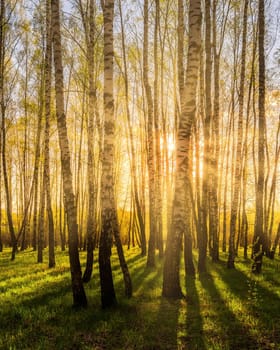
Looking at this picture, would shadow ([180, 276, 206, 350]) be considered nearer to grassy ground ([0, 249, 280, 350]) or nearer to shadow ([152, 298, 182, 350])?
grassy ground ([0, 249, 280, 350])

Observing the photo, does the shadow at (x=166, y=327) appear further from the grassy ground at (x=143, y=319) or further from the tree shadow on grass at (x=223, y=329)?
the tree shadow on grass at (x=223, y=329)

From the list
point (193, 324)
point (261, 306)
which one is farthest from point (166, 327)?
point (261, 306)

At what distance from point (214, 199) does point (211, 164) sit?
1.37 meters

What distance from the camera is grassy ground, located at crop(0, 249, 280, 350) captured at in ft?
14.9

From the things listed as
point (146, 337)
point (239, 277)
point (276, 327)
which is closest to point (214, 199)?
point (239, 277)

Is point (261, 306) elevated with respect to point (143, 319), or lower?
lower

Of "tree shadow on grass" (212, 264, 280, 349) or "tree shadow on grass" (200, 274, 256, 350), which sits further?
"tree shadow on grass" (212, 264, 280, 349)

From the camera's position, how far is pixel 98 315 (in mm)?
5648

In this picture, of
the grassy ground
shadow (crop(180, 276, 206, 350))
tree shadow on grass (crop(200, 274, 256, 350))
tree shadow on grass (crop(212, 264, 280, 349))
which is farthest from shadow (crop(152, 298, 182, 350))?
tree shadow on grass (crop(212, 264, 280, 349))

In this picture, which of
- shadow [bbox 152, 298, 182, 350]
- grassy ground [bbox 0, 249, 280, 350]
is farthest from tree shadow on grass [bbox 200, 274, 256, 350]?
shadow [bbox 152, 298, 182, 350]

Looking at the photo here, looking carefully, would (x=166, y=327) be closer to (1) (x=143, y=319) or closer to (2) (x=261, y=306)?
(1) (x=143, y=319)

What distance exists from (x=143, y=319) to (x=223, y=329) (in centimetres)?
138

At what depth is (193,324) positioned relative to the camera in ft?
17.6

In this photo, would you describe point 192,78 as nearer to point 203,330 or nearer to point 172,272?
point 172,272
